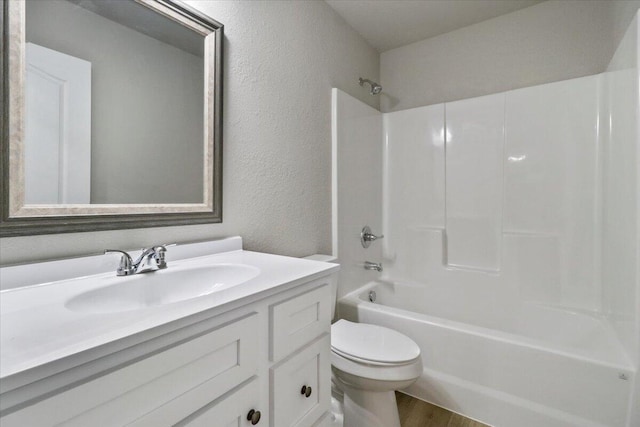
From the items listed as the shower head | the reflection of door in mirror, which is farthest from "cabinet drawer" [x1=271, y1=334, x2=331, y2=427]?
the shower head

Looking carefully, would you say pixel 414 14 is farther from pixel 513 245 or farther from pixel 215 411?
pixel 215 411

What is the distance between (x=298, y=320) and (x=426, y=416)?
4.24 ft

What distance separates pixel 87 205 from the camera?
0.88 m

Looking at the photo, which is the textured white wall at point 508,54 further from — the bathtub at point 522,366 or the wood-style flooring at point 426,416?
the wood-style flooring at point 426,416

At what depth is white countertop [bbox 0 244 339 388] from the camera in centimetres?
42

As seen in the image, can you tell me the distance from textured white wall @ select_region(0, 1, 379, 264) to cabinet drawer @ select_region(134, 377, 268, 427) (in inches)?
22.9

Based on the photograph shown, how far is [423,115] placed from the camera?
2.38 meters

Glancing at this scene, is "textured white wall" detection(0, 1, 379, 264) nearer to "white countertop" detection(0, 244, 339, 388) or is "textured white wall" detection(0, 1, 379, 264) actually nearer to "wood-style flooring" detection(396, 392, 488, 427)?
"white countertop" detection(0, 244, 339, 388)

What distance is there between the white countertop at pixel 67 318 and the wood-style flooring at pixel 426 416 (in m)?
1.26

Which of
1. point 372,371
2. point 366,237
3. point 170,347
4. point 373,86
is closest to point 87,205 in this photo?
point 170,347

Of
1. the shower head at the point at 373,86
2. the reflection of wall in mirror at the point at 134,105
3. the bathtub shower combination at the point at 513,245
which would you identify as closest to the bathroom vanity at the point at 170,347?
the reflection of wall in mirror at the point at 134,105

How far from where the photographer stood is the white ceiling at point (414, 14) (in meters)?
1.99

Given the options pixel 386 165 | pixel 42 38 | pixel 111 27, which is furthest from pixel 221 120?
pixel 386 165

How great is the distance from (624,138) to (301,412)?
1941 mm
